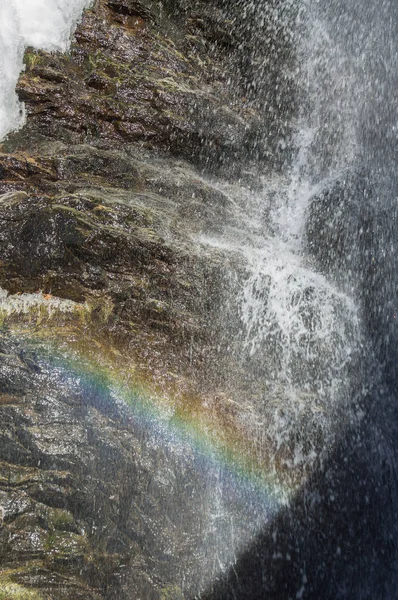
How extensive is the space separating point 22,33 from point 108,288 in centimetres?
570

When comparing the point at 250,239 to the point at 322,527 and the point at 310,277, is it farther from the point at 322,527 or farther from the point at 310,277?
the point at 322,527

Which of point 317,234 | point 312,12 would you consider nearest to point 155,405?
point 317,234

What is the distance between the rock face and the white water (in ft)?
0.64

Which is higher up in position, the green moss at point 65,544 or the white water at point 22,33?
the white water at point 22,33

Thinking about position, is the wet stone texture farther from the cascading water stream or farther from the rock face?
the cascading water stream

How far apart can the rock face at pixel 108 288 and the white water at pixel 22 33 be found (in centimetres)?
19

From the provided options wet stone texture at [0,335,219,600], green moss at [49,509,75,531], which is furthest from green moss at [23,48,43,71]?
green moss at [49,509,75,531]

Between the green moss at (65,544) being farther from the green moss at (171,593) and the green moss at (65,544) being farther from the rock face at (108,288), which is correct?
the green moss at (171,593)

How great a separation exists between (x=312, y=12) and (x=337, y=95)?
2.22 metres

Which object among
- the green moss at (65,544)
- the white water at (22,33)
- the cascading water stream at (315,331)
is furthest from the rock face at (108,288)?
the cascading water stream at (315,331)

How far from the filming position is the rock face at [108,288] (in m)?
5.36

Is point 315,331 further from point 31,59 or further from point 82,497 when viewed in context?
point 31,59

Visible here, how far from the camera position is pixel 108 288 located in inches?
268

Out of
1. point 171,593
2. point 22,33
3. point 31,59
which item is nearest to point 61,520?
point 171,593
